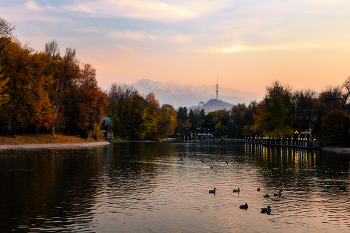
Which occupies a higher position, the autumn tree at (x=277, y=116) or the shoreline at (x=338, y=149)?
the autumn tree at (x=277, y=116)

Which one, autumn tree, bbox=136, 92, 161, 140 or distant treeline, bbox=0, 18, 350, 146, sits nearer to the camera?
distant treeline, bbox=0, 18, 350, 146

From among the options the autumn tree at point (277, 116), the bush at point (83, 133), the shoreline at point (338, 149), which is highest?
the autumn tree at point (277, 116)

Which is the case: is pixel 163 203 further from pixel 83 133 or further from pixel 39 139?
pixel 83 133

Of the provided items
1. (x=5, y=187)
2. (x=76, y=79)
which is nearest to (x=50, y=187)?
(x=5, y=187)

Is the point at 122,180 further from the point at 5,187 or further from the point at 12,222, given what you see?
the point at 12,222

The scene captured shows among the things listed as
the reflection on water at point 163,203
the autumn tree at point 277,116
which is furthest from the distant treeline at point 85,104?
the reflection on water at point 163,203

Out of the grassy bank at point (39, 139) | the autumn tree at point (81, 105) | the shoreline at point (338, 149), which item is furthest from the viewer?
the autumn tree at point (81, 105)

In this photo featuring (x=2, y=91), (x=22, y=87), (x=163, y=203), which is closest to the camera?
(x=163, y=203)

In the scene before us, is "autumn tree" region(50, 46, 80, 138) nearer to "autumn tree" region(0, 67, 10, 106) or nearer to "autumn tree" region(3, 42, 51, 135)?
"autumn tree" region(3, 42, 51, 135)

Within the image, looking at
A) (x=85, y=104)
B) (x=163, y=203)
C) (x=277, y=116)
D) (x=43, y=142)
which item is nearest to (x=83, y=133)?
(x=85, y=104)

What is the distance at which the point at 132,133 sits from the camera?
465ft

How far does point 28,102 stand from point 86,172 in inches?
1705

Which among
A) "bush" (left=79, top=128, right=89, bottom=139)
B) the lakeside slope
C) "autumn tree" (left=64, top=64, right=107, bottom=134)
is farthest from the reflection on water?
"bush" (left=79, top=128, right=89, bottom=139)

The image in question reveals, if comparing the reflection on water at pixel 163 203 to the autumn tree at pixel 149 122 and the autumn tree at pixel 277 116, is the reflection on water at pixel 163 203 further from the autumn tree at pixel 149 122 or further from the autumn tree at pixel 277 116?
the autumn tree at pixel 149 122
